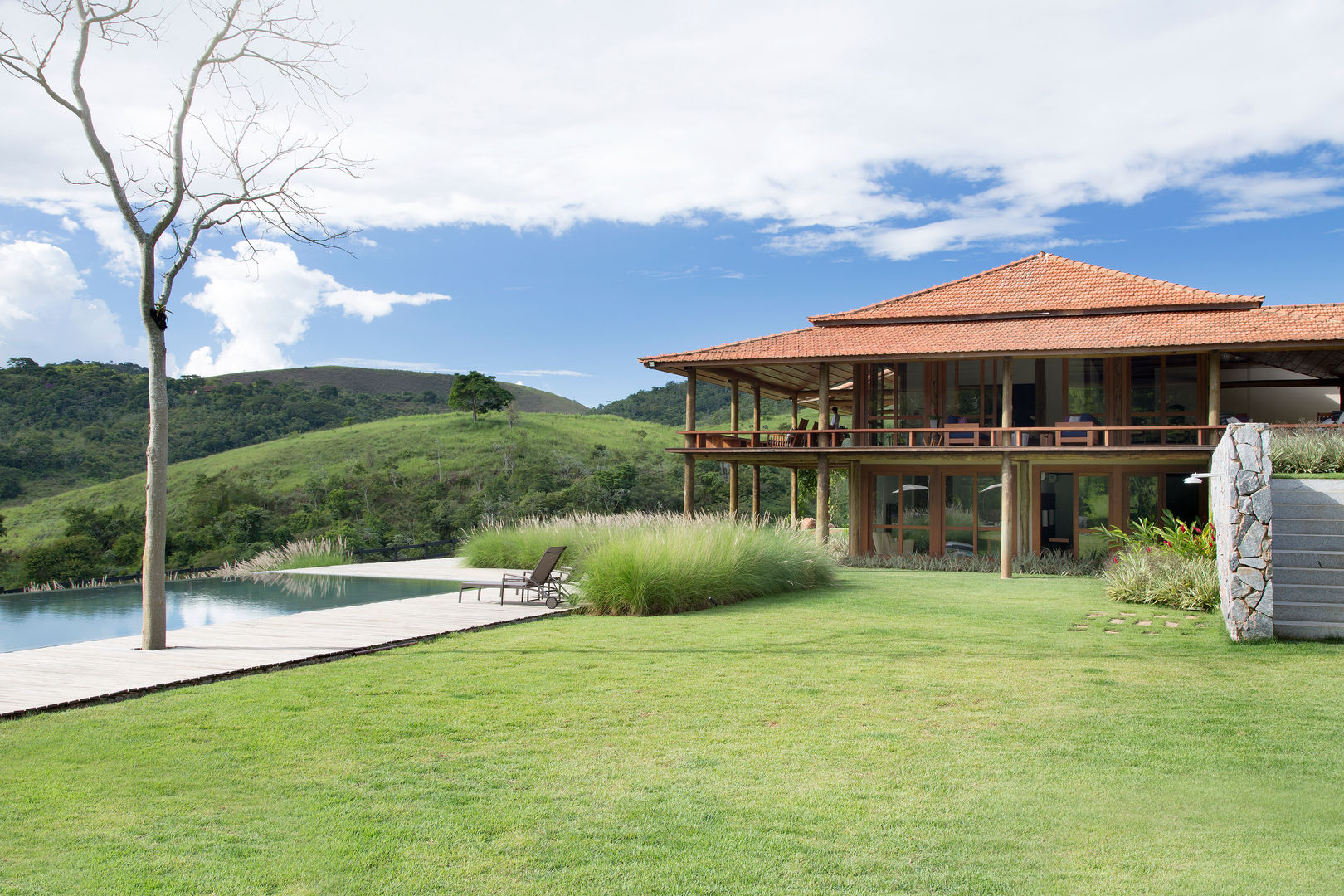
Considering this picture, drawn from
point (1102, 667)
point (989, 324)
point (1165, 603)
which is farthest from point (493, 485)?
point (1102, 667)

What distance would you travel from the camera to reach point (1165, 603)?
1135 centimetres

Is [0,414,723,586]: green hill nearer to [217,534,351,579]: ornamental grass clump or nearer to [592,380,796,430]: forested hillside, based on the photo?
[217,534,351,579]: ornamental grass clump

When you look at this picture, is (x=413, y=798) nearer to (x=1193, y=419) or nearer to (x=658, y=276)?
(x=1193, y=419)

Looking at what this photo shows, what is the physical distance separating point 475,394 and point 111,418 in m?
17.6

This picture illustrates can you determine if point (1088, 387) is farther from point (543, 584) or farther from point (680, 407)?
point (680, 407)

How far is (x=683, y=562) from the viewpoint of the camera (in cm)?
1159

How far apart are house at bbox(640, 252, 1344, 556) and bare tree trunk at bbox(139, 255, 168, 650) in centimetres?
1167

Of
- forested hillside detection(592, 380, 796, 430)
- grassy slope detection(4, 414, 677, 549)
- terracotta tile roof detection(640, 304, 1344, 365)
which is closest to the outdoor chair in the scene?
terracotta tile roof detection(640, 304, 1344, 365)

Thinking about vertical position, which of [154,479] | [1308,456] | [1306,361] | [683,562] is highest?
[1306,361]

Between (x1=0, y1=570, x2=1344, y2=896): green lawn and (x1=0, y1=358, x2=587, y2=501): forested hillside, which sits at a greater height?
(x1=0, y1=358, x2=587, y2=501): forested hillside

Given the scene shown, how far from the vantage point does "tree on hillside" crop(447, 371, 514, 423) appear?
52.7 metres

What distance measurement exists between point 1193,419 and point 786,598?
10975mm

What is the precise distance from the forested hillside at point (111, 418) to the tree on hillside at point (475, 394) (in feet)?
32.9

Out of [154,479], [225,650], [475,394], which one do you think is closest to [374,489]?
[475,394]
